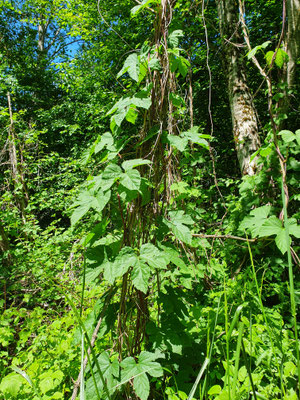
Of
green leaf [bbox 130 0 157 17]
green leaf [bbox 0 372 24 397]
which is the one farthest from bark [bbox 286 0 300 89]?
green leaf [bbox 0 372 24 397]

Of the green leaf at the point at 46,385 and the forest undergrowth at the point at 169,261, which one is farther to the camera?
the green leaf at the point at 46,385

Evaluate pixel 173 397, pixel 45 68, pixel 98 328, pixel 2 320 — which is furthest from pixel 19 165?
pixel 45 68

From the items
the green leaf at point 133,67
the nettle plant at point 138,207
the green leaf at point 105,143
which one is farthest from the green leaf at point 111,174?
the green leaf at point 133,67

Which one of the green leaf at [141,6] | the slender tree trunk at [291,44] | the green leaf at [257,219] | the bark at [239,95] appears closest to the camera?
the green leaf at [141,6]

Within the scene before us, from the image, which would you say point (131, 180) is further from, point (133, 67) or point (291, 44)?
point (291, 44)

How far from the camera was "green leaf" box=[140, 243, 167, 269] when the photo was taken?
32.3 inches

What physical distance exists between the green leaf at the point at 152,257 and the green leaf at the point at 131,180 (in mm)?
232

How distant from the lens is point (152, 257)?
33.4 inches

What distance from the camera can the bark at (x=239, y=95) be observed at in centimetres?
232

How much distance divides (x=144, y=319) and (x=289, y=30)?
2.31 m

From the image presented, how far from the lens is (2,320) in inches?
62.7

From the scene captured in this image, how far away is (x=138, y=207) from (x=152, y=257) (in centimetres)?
24

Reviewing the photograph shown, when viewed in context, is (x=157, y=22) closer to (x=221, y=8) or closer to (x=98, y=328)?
(x=98, y=328)

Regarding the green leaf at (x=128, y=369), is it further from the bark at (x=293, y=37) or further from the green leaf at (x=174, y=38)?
the bark at (x=293, y=37)
